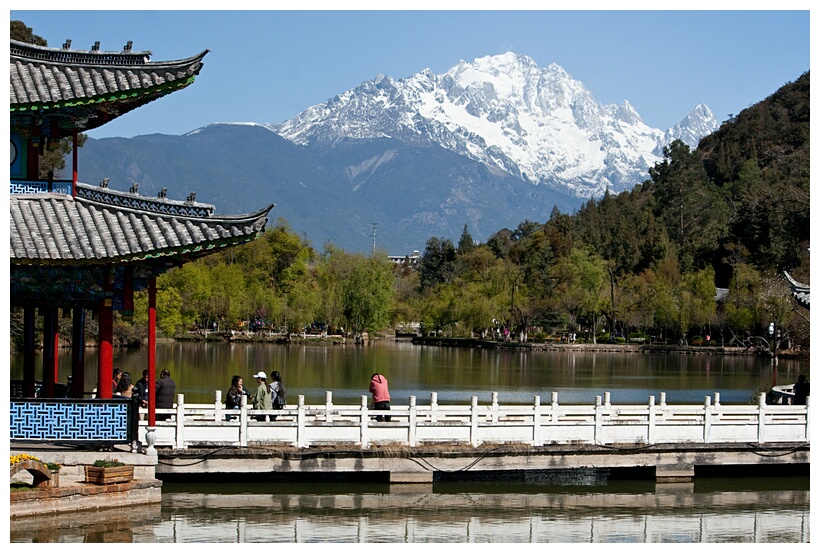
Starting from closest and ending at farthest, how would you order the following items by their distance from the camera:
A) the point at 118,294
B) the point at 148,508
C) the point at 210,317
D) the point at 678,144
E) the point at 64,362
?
the point at 148,508
the point at 118,294
the point at 64,362
the point at 210,317
the point at 678,144

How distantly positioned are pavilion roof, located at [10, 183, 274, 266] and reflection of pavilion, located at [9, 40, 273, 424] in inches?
0.6

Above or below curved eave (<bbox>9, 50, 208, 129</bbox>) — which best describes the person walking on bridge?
below

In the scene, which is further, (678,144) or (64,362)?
(678,144)

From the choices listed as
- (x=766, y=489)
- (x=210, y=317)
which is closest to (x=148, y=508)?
(x=766, y=489)

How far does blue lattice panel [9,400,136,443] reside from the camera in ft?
57.7

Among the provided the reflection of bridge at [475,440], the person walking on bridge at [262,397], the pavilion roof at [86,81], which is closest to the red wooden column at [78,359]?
the reflection of bridge at [475,440]

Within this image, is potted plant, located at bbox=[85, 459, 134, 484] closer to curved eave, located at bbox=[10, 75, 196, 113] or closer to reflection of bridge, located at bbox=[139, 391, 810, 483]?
reflection of bridge, located at bbox=[139, 391, 810, 483]

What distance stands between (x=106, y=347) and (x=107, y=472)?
7.58 ft

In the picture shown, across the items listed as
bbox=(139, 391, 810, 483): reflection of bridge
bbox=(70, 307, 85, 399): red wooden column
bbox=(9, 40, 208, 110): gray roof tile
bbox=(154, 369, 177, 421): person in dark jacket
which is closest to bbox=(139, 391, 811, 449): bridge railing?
bbox=(139, 391, 810, 483): reflection of bridge

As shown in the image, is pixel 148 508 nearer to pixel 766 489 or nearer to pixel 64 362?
pixel 766 489

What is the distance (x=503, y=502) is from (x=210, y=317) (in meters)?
69.4

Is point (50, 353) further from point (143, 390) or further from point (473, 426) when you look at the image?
point (473, 426)

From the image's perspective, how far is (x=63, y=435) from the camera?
1769cm

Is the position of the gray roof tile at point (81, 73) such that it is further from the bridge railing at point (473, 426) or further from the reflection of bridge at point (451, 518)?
the reflection of bridge at point (451, 518)
